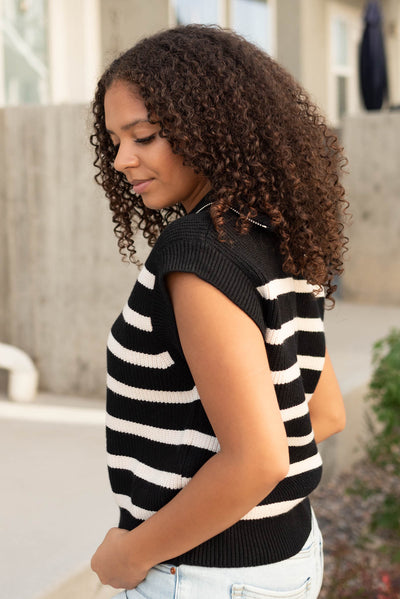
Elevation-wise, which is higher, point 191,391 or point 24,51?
point 24,51

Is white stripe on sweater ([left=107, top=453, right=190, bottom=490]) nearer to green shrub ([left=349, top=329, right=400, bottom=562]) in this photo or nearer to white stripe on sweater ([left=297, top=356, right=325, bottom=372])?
white stripe on sweater ([left=297, top=356, right=325, bottom=372])

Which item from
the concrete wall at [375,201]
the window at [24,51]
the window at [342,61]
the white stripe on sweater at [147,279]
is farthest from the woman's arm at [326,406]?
the window at [342,61]

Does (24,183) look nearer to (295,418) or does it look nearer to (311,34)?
(295,418)

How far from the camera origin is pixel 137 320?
121cm

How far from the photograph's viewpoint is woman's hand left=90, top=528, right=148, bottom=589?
1271 mm

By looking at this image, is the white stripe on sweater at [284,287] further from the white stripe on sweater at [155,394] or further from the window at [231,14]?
the window at [231,14]

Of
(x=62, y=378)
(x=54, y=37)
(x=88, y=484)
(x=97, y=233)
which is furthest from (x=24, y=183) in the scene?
(x=54, y=37)

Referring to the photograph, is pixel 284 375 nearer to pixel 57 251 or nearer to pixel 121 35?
pixel 57 251

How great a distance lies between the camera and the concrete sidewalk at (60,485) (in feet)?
8.18

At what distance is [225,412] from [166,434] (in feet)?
0.60

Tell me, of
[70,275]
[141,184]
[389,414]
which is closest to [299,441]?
[141,184]

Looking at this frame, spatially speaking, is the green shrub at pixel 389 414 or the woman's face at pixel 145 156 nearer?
the woman's face at pixel 145 156

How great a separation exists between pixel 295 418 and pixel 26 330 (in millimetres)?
3399

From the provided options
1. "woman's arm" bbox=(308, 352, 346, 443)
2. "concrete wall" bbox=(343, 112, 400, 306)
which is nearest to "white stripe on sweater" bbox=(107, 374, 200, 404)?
"woman's arm" bbox=(308, 352, 346, 443)
